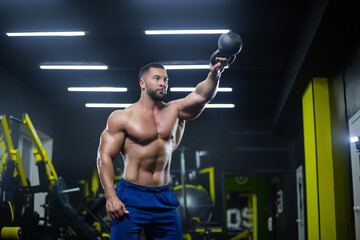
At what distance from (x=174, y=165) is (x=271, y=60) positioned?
3591mm

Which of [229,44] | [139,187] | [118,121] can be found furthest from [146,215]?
[229,44]

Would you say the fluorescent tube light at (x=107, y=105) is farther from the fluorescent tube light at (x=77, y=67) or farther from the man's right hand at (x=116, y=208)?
the man's right hand at (x=116, y=208)

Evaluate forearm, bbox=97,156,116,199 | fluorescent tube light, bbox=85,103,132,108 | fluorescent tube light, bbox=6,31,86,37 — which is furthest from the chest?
fluorescent tube light, bbox=85,103,132,108

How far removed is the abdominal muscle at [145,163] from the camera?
225 cm

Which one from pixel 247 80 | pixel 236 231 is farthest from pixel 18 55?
pixel 236 231

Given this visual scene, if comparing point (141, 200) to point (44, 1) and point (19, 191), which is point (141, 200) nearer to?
point (44, 1)

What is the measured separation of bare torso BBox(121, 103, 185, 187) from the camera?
2.25m

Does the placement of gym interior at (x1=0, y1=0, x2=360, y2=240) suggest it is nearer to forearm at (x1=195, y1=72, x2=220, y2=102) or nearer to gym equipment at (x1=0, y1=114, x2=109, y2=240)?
gym equipment at (x1=0, y1=114, x2=109, y2=240)

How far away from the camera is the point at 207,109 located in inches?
337

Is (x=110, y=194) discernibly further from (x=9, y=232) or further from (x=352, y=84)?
(x=9, y=232)

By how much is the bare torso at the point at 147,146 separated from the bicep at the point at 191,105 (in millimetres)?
82

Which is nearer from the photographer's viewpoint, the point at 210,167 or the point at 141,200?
the point at 141,200

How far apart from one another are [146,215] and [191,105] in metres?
0.58

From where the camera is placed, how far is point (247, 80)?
6.83 m
